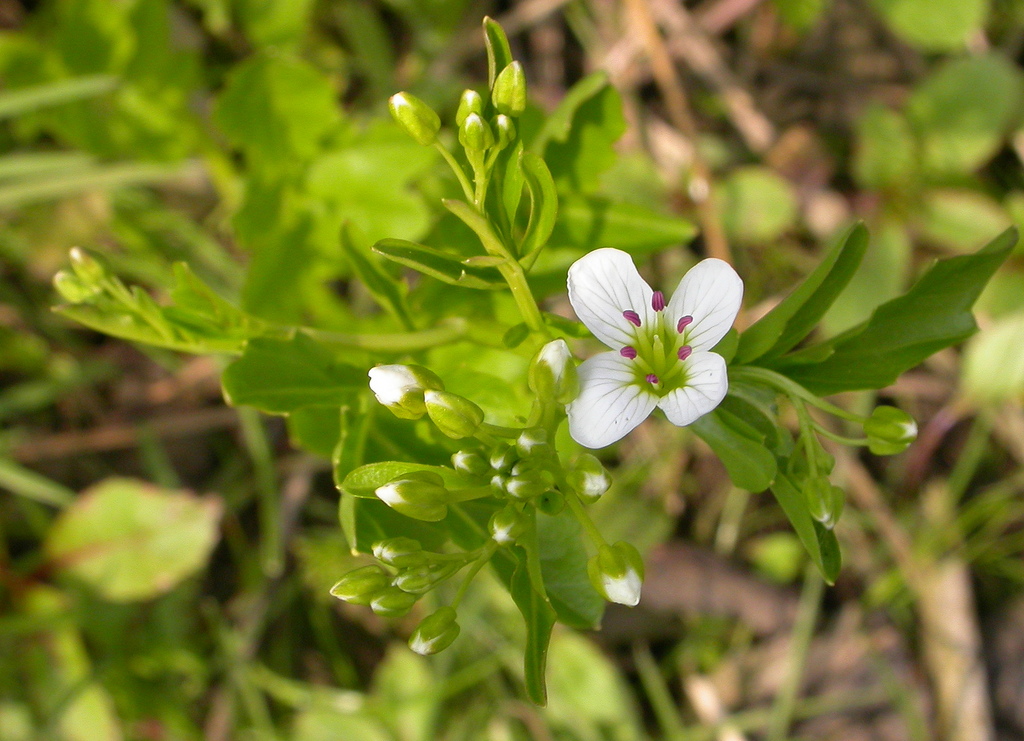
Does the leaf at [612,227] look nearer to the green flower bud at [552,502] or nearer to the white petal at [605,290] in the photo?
the white petal at [605,290]

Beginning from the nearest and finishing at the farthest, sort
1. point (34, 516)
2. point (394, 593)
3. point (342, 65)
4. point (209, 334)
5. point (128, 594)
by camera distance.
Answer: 1. point (394, 593)
2. point (209, 334)
3. point (128, 594)
4. point (34, 516)
5. point (342, 65)

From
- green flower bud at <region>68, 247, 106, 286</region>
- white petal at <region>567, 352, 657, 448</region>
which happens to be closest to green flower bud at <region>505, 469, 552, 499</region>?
white petal at <region>567, 352, 657, 448</region>

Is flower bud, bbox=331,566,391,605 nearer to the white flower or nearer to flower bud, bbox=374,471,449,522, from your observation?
flower bud, bbox=374,471,449,522

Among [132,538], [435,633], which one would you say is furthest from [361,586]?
[132,538]

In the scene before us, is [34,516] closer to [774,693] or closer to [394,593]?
[394,593]

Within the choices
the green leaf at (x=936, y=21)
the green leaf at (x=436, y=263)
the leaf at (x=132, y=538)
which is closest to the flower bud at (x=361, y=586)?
the green leaf at (x=436, y=263)

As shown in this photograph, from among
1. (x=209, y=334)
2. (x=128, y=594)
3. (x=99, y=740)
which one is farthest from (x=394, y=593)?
(x=99, y=740)
